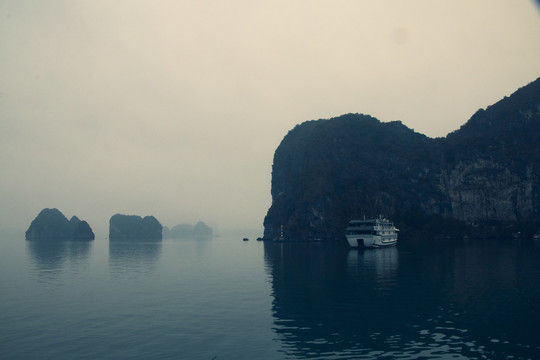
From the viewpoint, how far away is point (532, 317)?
112ft

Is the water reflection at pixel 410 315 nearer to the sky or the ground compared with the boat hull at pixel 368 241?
nearer to the sky

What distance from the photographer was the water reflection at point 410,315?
2667 cm

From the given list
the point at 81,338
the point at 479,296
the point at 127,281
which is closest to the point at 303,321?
the point at 81,338

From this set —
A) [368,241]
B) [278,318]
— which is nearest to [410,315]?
[278,318]

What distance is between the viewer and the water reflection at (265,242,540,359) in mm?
26672

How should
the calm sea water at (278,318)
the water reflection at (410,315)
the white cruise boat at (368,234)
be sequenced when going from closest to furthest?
the water reflection at (410,315), the calm sea water at (278,318), the white cruise boat at (368,234)

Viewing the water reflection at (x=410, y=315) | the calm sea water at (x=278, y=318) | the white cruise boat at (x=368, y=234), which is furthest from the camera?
the white cruise boat at (x=368, y=234)

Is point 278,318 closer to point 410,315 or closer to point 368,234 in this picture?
point 410,315

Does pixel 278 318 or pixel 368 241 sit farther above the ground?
pixel 278 318

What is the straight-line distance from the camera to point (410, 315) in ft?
119

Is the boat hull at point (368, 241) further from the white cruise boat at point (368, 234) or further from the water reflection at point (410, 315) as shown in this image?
Answer: the water reflection at point (410, 315)

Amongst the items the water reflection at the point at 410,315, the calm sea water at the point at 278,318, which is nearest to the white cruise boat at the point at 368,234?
the calm sea water at the point at 278,318

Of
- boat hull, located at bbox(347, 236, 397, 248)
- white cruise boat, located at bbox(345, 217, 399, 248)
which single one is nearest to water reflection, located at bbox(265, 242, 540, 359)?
boat hull, located at bbox(347, 236, 397, 248)

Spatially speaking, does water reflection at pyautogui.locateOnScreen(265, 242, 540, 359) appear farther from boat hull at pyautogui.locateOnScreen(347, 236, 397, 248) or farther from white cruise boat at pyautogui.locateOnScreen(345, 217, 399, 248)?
white cruise boat at pyautogui.locateOnScreen(345, 217, 399, 248)
